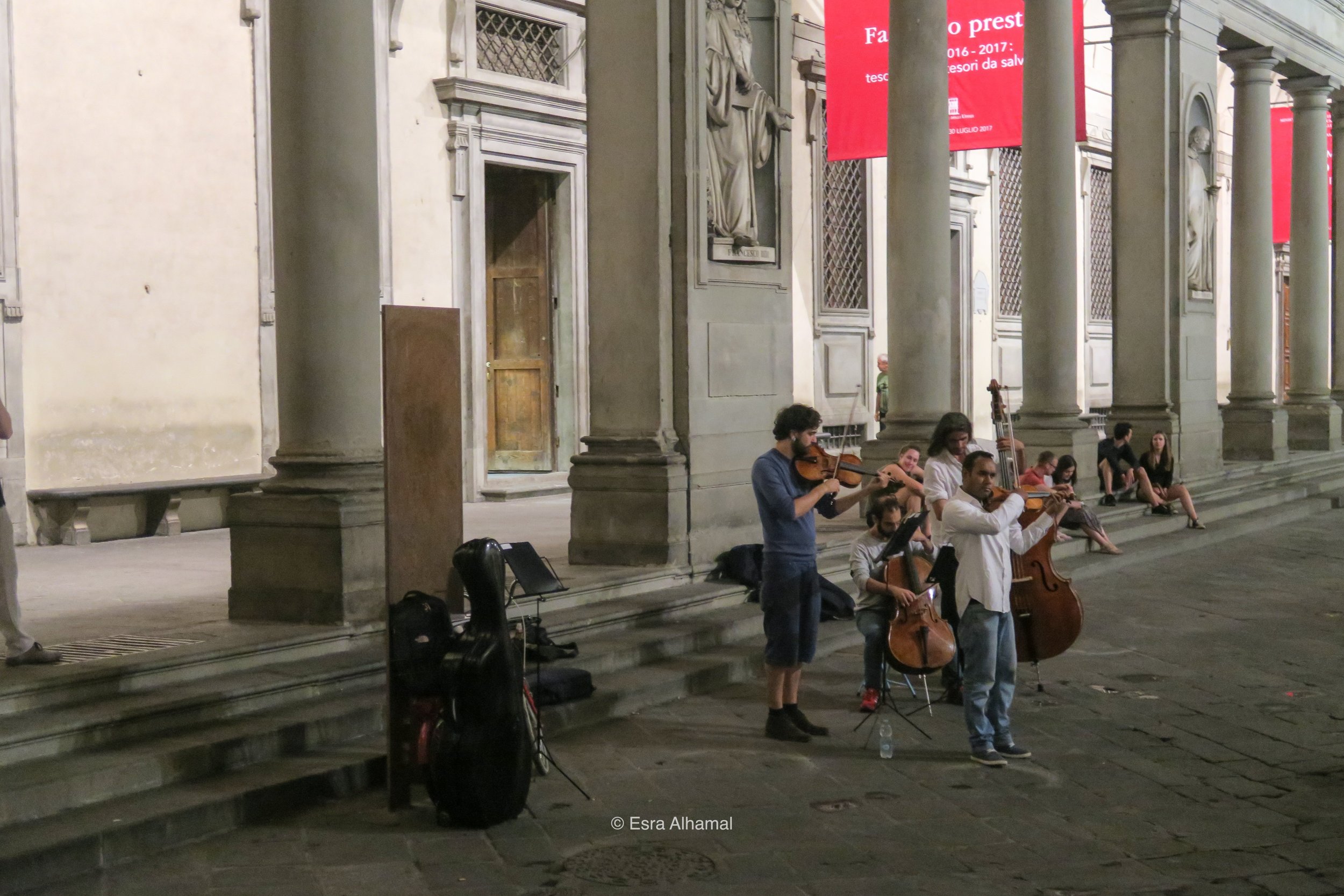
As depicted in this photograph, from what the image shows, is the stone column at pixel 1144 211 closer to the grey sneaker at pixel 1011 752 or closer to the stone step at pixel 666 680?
the stone step at pixel 666 680

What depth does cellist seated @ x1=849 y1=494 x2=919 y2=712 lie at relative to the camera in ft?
22.1

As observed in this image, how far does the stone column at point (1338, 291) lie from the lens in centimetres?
2183

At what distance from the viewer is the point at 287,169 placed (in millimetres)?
6996

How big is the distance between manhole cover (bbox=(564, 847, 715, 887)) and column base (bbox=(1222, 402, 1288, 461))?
15.6 meters

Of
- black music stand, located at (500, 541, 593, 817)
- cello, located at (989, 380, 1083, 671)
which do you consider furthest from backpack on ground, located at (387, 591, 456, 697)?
cello, located at (989, 380, 1083, 671)

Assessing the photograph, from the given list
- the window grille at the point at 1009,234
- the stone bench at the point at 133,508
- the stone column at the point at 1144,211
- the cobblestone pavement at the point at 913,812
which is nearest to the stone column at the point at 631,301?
the cobblestone pavement at the point at 913,812

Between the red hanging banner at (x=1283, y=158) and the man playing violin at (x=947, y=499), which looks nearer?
the man playing violin at (x=947, y=499)

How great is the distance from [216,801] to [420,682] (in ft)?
2.56

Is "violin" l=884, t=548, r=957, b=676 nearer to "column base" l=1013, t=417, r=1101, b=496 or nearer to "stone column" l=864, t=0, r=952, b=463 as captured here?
"stone column" l=864, t=0, r=952, b=463

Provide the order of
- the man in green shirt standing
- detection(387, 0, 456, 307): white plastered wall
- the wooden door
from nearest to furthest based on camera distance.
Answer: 1. detection(387, 0, 456, 307): white plastered wall
2. the wooden door
3. the man in green shirt standing

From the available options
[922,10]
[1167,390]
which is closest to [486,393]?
[922,10]

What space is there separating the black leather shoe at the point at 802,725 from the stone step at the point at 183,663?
188cm

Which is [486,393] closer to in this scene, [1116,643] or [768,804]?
[1116,643]

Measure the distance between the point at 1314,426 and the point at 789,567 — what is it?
16.8m
